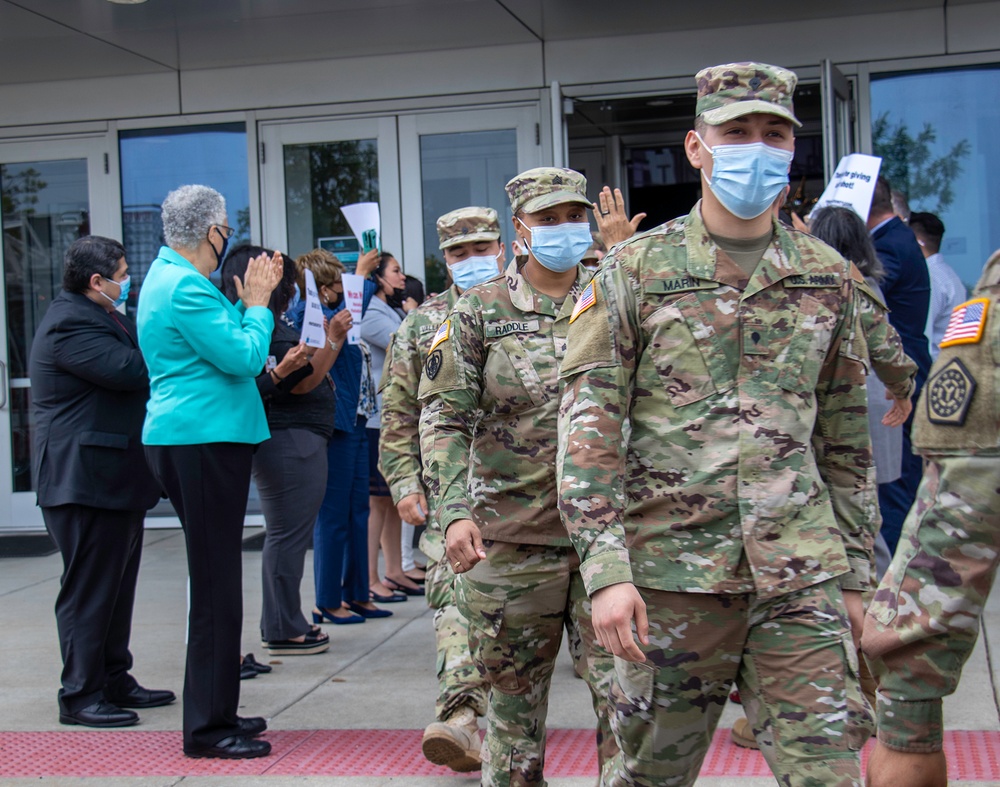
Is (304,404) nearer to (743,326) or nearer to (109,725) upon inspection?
(109,725)

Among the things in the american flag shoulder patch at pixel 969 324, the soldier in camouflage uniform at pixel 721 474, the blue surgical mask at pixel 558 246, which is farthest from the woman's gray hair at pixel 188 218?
the american flag shoulder patch at pixel 969 324

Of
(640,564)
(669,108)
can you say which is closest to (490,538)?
(640,564)

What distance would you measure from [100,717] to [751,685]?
322 cm

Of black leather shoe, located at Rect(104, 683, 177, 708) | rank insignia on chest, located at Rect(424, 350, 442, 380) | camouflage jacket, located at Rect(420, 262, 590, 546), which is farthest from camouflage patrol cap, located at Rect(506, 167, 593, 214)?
black leather shoe, located at Rect(104, 683, 177, 708)

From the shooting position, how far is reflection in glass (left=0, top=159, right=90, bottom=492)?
970 cm

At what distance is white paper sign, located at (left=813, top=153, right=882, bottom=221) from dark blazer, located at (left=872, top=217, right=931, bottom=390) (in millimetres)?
244

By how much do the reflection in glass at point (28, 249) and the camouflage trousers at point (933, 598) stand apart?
350 inches

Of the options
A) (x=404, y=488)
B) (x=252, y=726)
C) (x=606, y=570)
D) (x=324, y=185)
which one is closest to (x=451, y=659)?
(x=404, y=488)

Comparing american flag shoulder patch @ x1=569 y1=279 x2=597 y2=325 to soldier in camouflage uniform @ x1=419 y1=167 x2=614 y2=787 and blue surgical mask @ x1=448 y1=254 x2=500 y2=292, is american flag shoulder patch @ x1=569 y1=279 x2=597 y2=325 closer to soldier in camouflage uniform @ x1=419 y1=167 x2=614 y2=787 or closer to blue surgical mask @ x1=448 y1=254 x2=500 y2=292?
soldier in camouflage uniform @ x1=419 y1=167 x2=614 y2=787

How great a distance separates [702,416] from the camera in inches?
103

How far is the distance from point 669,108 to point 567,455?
7.89m

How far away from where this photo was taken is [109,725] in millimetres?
4871

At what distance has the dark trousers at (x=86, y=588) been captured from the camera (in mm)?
4863

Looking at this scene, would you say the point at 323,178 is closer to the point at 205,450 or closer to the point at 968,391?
the point at 205,450
